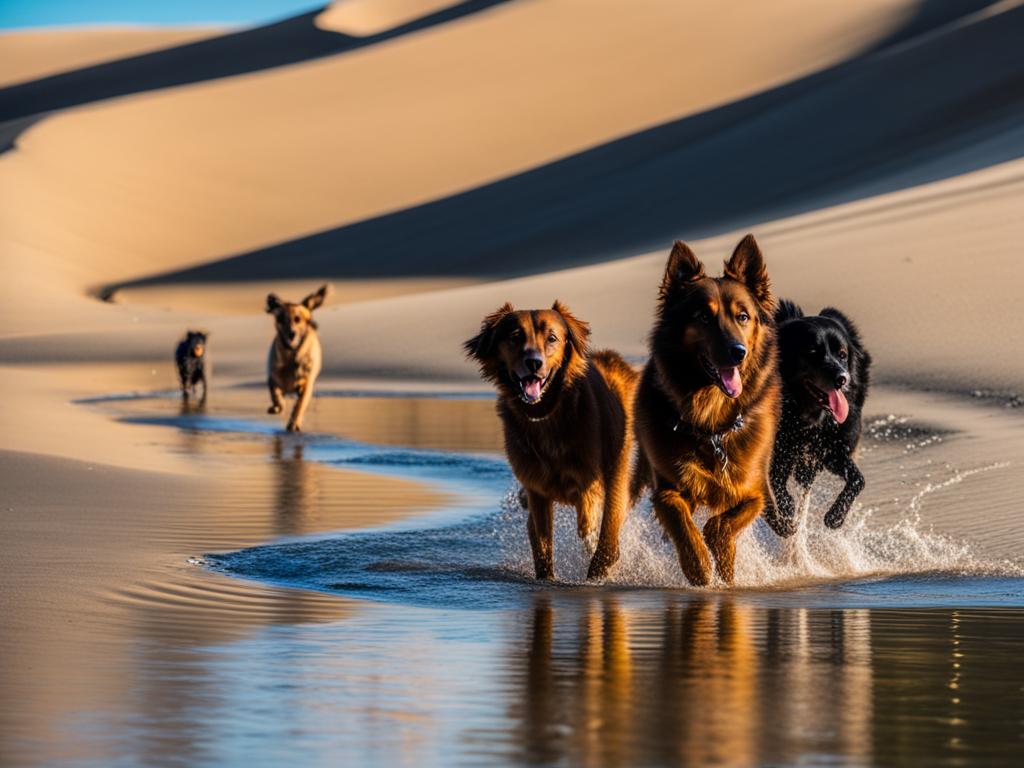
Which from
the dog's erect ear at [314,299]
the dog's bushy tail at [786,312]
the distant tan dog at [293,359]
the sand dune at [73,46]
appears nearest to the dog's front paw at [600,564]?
the dog's bushy tail at [786,312]

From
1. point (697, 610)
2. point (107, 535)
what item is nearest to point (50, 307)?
point (107, 535)

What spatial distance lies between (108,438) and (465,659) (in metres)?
9.82

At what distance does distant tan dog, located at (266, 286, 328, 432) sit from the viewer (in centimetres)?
1670

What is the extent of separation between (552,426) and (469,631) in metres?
1.81

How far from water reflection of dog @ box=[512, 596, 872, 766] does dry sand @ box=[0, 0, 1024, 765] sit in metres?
1.19

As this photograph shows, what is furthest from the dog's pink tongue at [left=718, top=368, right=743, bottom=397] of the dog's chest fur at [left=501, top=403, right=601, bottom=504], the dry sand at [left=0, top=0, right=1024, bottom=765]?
the dry sand at [left=0, top=0, right=1024, bottom=765]

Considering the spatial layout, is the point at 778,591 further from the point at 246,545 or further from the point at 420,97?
the point at 420,97

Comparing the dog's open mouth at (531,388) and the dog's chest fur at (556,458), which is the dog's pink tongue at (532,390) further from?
the dog's chest fur at (556,458)

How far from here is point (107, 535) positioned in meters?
8.88

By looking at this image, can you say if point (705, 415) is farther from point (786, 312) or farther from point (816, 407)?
point (786, 312)

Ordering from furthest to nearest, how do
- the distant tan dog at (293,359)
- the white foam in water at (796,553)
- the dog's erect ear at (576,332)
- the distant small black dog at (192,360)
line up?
1. the distant small black dog at (192,360)
2. the distant tan dog at (293,359)
3. the dog's erect ear at (576,332)
4. the white foam in water at (796,553)

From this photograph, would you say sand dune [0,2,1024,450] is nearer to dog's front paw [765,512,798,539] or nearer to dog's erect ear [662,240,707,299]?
dog's front paw [765,512,798,539]

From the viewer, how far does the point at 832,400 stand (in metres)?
8.62

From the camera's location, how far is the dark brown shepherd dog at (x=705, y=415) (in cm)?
757
